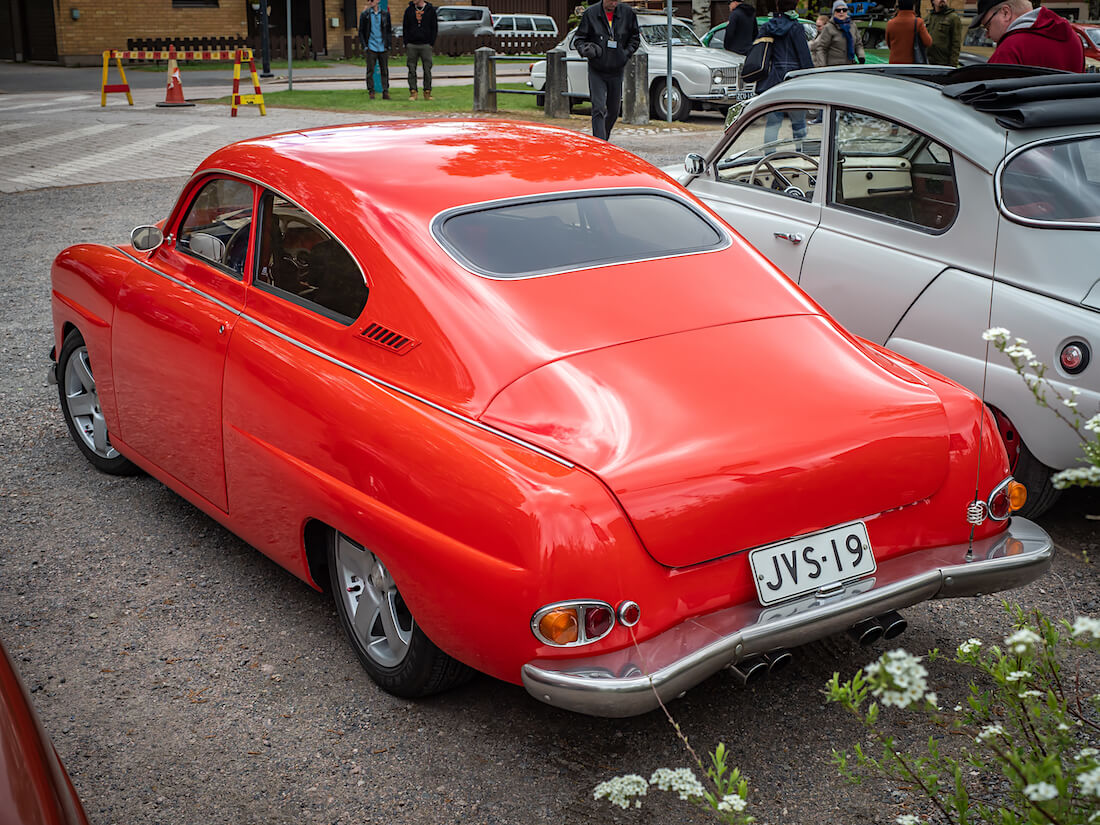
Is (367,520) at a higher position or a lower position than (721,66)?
lower

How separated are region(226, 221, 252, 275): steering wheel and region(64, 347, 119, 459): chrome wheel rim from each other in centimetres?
116

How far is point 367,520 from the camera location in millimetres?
3133

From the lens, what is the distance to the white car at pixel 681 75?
18625 millimetres

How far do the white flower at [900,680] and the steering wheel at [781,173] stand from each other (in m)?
4.05

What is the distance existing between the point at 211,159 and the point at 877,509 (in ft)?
9.29

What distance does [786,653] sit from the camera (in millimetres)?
2955

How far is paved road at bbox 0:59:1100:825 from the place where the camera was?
299 centimetres

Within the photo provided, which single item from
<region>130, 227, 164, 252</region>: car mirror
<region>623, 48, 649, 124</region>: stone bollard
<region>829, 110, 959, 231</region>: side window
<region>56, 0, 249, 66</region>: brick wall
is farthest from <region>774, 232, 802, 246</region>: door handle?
<region>56, 0, 249, 66</region>: brick wall

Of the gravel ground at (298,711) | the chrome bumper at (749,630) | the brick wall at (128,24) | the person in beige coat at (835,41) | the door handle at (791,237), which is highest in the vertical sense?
the brick wall at (128,24)

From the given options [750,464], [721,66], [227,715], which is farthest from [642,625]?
[721,66]

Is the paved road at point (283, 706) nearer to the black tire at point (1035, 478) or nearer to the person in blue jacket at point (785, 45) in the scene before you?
the black tire at point (1035, 478)

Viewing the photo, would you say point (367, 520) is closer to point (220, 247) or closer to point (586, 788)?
point (586, 788)

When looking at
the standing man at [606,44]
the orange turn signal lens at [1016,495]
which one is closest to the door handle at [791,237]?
the orange turn signal lens at [1016,495]

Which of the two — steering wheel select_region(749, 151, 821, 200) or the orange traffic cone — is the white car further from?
steering wheel select_region(749, 151, 821, 200)
